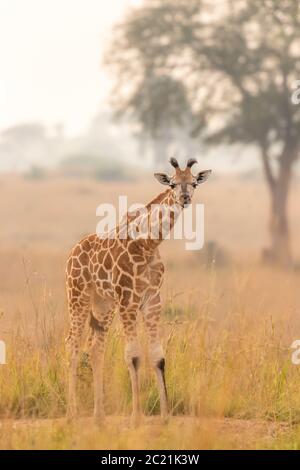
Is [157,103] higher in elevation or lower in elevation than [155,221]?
higher

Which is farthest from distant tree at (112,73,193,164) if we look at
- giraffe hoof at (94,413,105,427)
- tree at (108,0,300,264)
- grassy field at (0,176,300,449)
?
giraffe hoof at (94,413,105,427)

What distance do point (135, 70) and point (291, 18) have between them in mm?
6320

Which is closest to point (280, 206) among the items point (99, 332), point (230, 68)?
point (230, 68)

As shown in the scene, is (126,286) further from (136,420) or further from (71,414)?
(71,414)

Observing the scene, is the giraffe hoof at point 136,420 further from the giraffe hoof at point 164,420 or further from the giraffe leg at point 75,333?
the giraffe leg at point 75,333

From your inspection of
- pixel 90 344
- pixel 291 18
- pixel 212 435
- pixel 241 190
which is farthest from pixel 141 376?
pixel 241 190

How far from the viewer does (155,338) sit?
26.2 ft

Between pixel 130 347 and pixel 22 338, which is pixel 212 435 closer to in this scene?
pixel 130 347

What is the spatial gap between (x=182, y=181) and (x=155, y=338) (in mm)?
1515

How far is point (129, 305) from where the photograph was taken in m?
7.73

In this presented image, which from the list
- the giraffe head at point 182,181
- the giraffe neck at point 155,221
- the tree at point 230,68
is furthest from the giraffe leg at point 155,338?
the tree at point 230,68

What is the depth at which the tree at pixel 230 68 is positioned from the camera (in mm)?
29812

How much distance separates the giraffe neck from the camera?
24.6 ft

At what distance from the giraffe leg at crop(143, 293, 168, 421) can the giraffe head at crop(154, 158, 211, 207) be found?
3.55 ft
